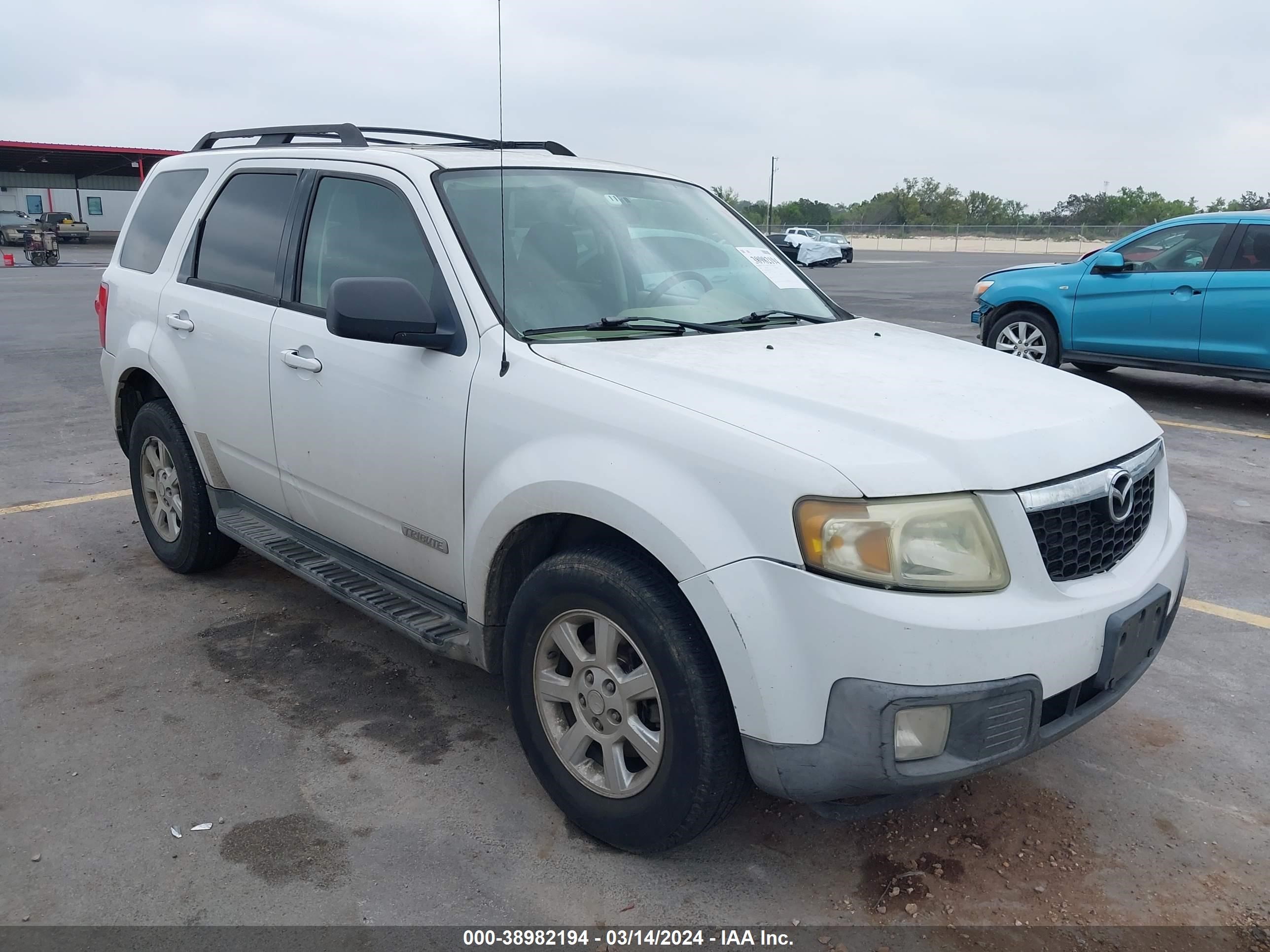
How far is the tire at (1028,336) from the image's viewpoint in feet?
32.4

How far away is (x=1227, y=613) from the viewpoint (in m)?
4.53

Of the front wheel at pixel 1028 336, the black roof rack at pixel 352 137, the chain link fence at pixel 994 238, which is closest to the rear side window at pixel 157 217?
the black roof rack at pixel 352 137

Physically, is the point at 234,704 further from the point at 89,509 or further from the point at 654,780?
the point at 89,509

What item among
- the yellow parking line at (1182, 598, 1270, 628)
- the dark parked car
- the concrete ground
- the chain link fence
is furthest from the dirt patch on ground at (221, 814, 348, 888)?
the chain link fence

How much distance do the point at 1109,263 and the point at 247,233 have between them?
25.9 ft

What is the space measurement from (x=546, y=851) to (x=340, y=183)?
2431 mm

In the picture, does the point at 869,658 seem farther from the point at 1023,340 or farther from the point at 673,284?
the point at 1023,340

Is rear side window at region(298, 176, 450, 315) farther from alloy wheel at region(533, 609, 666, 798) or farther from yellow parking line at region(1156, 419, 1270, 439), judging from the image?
yellow parking line at region(1156, 419, 1270, 439)

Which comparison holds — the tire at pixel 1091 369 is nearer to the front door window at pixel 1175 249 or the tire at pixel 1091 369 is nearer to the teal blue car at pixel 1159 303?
the teal blue car at pixel 1159 303

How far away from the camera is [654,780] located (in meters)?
2.60

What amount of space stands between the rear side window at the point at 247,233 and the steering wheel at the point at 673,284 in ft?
4.85

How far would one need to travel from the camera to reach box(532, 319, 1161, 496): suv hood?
236cm

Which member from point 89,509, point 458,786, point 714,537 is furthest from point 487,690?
point 89,509

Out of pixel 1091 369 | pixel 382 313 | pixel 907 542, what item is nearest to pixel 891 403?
pixel 907 542
